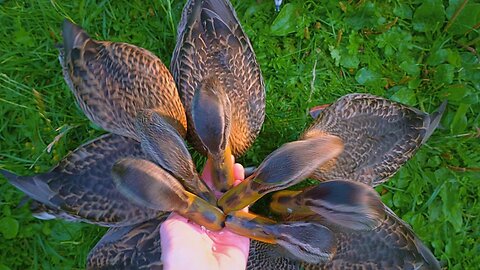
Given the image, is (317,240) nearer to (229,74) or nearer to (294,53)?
(229,74)

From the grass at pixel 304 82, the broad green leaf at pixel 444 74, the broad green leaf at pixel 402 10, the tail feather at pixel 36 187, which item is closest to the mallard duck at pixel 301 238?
the grass at pixel 304 82

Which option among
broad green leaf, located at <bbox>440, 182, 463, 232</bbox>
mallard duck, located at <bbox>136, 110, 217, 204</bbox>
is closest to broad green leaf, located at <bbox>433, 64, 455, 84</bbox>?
broad green leaf, located at <bbox>440, 182, 463, 232</bbox>

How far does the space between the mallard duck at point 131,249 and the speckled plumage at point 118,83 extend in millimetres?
464

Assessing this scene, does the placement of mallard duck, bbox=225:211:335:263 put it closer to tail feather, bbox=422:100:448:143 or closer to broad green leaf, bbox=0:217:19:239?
tail feather, bbox=422:100:448:143

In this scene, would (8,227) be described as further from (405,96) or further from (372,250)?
(405,96)

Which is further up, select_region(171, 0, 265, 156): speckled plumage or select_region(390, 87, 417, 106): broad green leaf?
select_region(171, 0, 265, 156): speckled plumage

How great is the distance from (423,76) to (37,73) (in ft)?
7.30

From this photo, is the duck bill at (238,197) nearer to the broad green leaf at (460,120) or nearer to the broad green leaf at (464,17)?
the broad green leaf at (460,120)

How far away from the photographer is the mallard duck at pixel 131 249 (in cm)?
281

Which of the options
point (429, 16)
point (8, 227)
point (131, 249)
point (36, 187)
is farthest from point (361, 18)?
point (8, 227)

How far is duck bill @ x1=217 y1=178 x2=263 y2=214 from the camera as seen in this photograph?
2463 millimetres

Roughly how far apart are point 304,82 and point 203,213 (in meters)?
1.24

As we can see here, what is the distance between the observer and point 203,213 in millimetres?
2510

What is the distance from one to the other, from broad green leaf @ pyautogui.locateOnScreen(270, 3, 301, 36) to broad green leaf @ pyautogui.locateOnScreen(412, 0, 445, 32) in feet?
2.32
